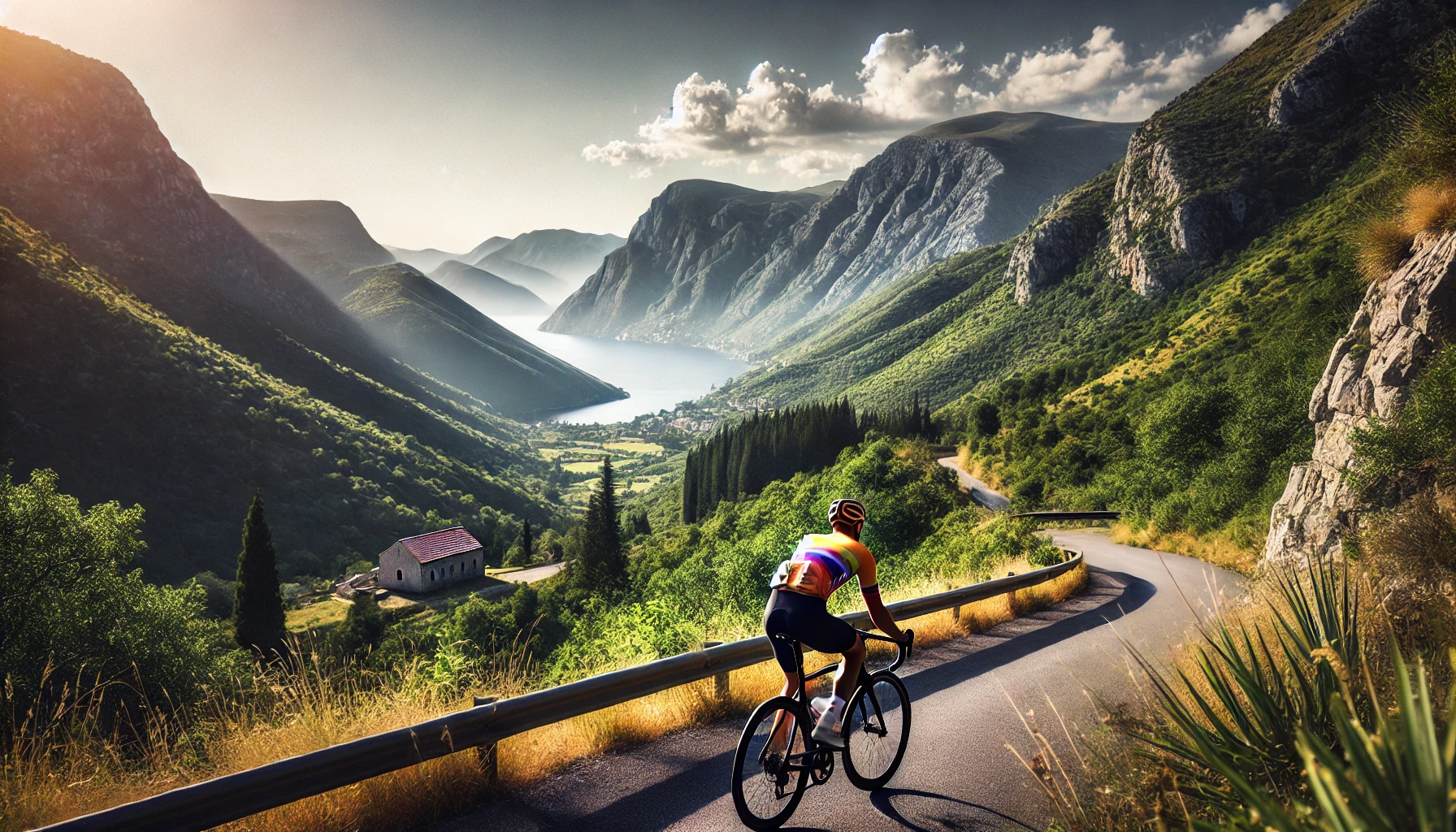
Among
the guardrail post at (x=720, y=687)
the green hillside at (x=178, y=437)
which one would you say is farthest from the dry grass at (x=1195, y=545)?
the green hillside at (x=178, y=437)

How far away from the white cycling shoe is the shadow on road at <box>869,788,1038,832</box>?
0.64m

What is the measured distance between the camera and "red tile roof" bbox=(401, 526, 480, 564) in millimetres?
70500

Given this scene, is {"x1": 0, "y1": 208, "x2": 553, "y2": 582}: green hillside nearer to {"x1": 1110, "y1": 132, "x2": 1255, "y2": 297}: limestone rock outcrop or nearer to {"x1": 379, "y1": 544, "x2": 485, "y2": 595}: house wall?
{"x1": 379, "y1": 544, "x2": 485, "y2": 595}: house wall

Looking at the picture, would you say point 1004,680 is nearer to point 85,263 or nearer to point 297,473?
point 297,473

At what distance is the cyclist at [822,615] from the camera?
4270mm

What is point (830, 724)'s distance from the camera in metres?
4.22

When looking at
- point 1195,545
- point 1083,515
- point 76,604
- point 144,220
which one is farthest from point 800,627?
point 144,220

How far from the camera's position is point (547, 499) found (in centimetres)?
14000

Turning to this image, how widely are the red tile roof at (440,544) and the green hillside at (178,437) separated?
A: 16.9 m

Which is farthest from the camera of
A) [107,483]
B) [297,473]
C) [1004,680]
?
[297,473]

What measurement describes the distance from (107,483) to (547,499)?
2994 inches

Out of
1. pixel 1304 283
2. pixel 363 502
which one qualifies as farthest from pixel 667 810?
pixel 363 502

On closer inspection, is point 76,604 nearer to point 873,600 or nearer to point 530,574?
point 873,600

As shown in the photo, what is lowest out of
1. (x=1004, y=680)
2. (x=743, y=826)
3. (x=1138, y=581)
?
(x=1138, y=581)
